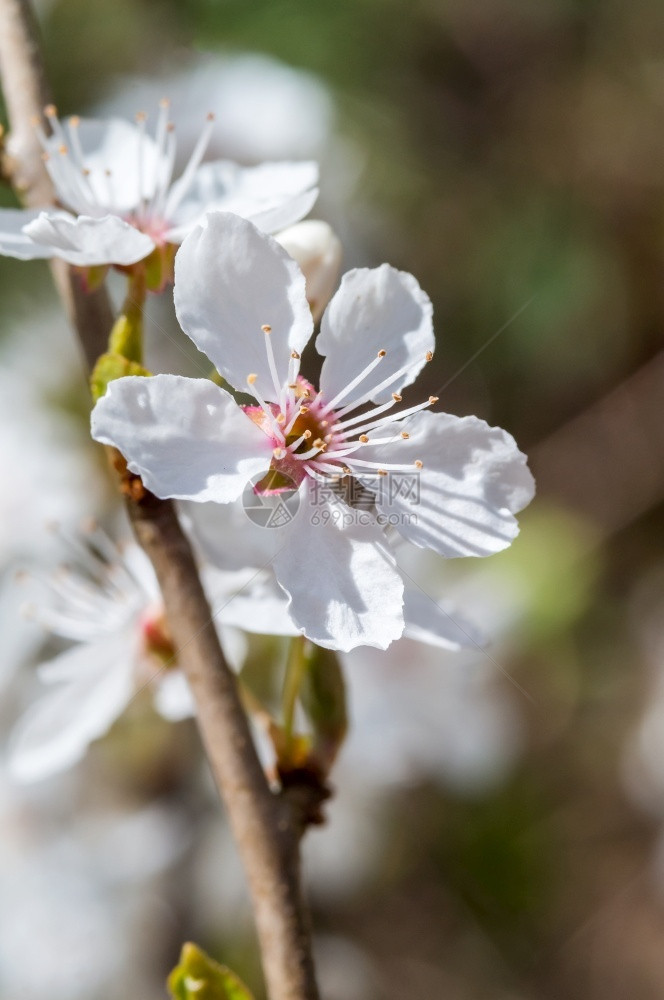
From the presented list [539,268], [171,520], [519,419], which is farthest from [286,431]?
[519,419]

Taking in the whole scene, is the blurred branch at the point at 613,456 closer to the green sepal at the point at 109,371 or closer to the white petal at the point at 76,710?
the white petal at the point at 76,710

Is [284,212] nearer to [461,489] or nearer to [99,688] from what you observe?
[461,489]

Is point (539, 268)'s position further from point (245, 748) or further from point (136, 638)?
point (245, 748)

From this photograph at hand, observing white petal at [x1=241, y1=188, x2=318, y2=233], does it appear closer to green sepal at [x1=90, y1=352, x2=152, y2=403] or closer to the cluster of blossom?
the cluster of blossom

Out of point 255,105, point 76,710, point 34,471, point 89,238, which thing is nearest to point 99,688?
point 76,710

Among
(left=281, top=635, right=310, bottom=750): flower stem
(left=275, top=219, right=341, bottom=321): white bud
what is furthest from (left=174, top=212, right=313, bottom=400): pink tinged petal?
(left=281, top=635, right=310, bottom=750): flower stem

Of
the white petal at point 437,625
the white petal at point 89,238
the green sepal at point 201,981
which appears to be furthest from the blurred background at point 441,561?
the white petal at point 89,238
